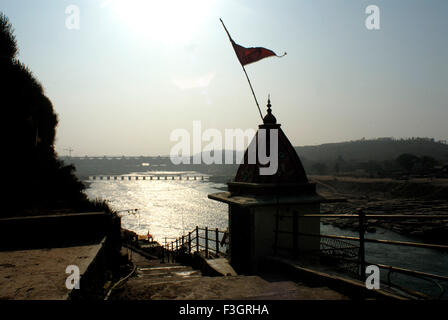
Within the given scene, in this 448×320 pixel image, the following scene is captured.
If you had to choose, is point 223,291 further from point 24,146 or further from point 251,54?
point 24,146

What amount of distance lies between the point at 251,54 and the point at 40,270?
6670 mm

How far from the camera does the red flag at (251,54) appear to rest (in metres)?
8.45

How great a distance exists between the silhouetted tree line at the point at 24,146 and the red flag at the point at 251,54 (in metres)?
7.89

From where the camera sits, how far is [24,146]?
16.8 meters

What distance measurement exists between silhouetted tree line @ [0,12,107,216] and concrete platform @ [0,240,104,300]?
6653 millimetres

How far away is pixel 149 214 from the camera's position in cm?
6066

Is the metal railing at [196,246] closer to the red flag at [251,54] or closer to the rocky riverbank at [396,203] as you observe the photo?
the red flag at [251,54]

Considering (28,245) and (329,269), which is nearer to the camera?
(329,269)

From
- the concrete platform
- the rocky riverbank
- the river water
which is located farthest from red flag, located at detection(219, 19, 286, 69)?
the rocky riverbank

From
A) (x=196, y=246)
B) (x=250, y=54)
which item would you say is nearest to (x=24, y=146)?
(x=196, y=246)
